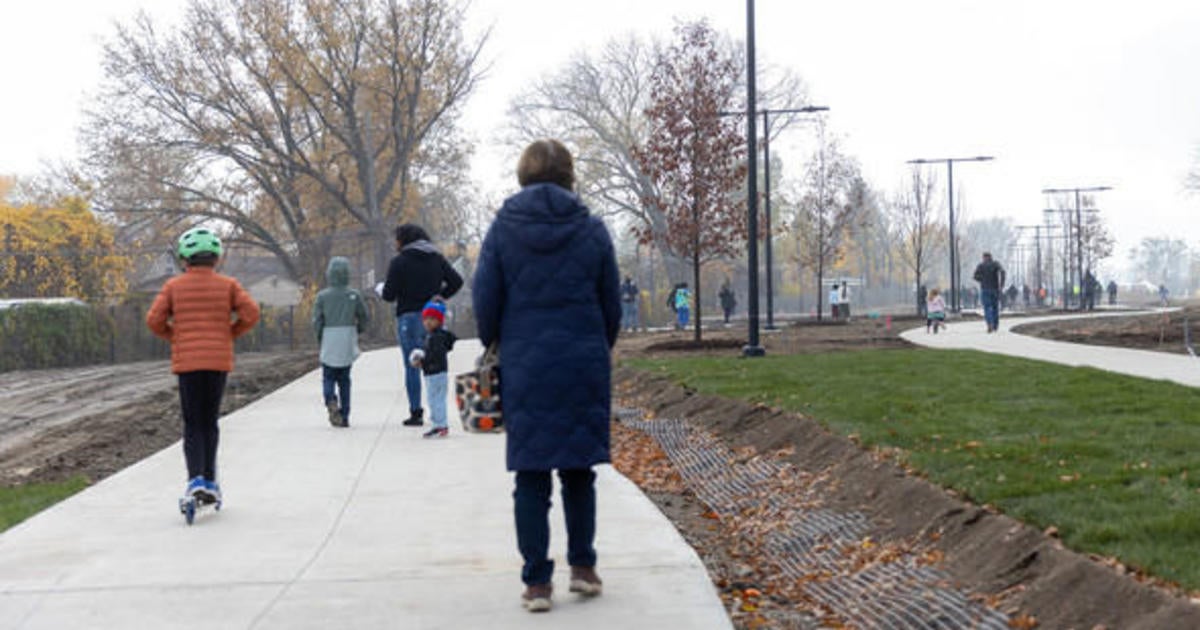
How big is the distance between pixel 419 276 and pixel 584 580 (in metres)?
6.46

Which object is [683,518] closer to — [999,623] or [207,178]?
[999,623]

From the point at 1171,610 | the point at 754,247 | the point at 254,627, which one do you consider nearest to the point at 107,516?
the point at 254,627

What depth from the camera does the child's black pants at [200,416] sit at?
802 centimetres

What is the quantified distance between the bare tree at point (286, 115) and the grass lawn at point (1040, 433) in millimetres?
27881

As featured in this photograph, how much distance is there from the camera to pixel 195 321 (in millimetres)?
8008

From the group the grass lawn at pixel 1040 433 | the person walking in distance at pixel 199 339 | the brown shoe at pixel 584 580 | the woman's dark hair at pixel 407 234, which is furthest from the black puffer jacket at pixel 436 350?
the brown shoe at pixel 584 580

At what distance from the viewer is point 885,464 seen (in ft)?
27.7

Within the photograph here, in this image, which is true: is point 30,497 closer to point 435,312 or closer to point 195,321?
point 195,321

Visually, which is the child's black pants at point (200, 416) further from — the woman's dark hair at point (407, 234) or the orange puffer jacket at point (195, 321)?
the woman's dark hair at point (407, 234)

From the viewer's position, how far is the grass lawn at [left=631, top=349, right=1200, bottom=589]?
5942mm

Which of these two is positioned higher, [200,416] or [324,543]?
[200,416]

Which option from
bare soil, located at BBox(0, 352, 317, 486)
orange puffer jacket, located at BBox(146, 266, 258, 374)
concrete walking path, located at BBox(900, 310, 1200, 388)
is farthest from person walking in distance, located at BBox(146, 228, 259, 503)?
concrete walking path, located at BBox(900, 310, 1200, 388)

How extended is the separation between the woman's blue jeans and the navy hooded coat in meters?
0.16

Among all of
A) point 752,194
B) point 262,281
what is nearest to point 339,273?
point 752,194
